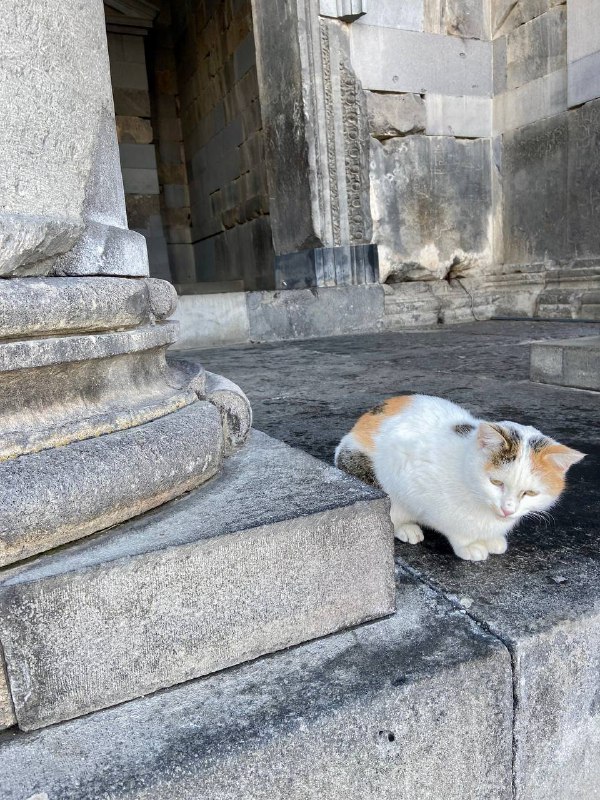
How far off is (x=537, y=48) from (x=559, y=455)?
6.20 metres

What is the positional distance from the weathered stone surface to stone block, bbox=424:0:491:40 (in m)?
0.74

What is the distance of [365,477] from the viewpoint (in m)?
1.49

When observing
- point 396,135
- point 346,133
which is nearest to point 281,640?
point 346,133

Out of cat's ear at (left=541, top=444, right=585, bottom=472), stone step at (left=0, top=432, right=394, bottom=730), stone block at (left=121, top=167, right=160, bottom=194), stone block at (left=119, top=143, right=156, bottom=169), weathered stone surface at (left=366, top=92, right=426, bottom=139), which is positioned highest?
stone block at (left=119, top=143, right=156, bottom=169)

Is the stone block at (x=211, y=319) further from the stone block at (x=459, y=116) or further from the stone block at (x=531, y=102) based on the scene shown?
the stone block at (x=531, y=102)

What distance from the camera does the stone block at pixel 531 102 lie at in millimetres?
5738

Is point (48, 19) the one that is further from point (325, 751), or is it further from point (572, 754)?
point (572, 754)

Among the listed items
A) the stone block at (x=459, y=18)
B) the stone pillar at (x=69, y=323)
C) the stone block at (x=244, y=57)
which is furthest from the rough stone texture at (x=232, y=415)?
the stone block at (x=244, y=57)

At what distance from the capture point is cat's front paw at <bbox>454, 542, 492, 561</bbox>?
1.28m

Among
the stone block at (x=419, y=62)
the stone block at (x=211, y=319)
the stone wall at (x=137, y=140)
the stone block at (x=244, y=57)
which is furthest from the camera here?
the stone wall at (x=137, y=140)

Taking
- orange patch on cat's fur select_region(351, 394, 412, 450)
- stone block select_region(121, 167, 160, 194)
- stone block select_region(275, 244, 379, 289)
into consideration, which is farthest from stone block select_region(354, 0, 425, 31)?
orange patch on cat's fur select_region(351, 394, 412, 450)

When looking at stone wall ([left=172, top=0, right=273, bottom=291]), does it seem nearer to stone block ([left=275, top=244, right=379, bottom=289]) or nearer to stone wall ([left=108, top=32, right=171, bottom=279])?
stone wall ([left=108, top=32, right=171, bottom=279])

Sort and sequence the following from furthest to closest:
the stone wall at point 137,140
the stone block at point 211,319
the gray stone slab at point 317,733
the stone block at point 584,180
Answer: the stone wall at point 137,140 < the stone block at point 584,180 < the stone block at point 211,319 < the gray stone slab at point 317,733

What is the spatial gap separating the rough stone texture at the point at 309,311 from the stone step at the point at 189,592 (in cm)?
448
